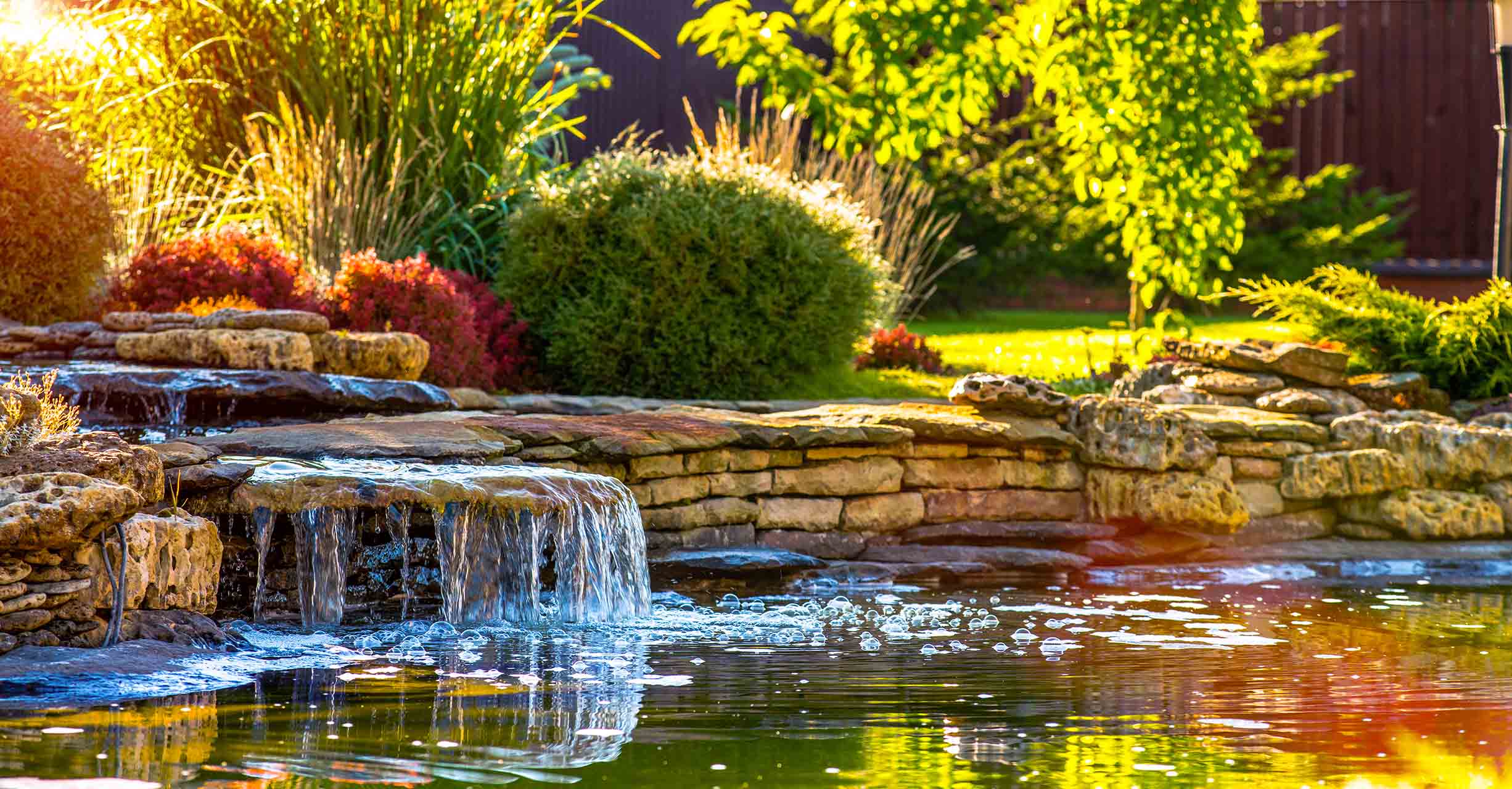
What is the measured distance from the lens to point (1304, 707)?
141 inches

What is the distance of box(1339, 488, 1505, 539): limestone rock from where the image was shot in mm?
6797

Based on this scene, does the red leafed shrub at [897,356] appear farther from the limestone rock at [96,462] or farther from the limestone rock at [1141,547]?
the limestone rock at [96,462]

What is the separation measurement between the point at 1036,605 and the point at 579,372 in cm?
335

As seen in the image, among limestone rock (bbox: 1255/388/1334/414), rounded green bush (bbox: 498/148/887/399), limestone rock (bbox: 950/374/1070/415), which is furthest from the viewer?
rounded green bush (bbox: 498/148/887/399)

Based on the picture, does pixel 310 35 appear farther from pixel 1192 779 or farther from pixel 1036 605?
pixel 1192 779

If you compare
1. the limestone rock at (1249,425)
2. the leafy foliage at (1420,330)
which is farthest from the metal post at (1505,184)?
the limestone rock at (1249,425)

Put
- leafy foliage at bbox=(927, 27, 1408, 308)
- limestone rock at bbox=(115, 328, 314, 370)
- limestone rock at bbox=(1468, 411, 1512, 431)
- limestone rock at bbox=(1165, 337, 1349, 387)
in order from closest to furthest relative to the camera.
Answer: limestone rock at bbox=(115, 328, 314, 370) → limestone rock at bbox=(1468, 411, 1512, 431) → limestone rock at bbox=(1165, 337, 1349, 387) → leafy foliage at bbox=(927, 27, 1408, 308)

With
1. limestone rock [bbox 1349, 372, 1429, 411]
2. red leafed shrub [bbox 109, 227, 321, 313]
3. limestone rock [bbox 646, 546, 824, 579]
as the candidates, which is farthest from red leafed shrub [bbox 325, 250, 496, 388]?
limestone rock [bbox 1349, 372, 1429, 411]

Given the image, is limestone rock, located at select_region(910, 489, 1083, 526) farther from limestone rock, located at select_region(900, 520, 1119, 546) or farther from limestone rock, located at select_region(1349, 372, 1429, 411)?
limestone rock, located at select_region(1349, 372, 1429, 411)

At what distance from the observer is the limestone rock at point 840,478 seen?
20.9 ft

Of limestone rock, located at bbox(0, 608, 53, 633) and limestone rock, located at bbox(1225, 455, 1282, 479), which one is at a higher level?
limestone rock, located at bbox(1225, 455, 1282, 479)

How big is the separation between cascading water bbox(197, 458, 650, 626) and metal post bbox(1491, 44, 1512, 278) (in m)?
5.48

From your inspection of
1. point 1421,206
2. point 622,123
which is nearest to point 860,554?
point 622,123

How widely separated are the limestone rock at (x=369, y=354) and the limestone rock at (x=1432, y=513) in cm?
405
